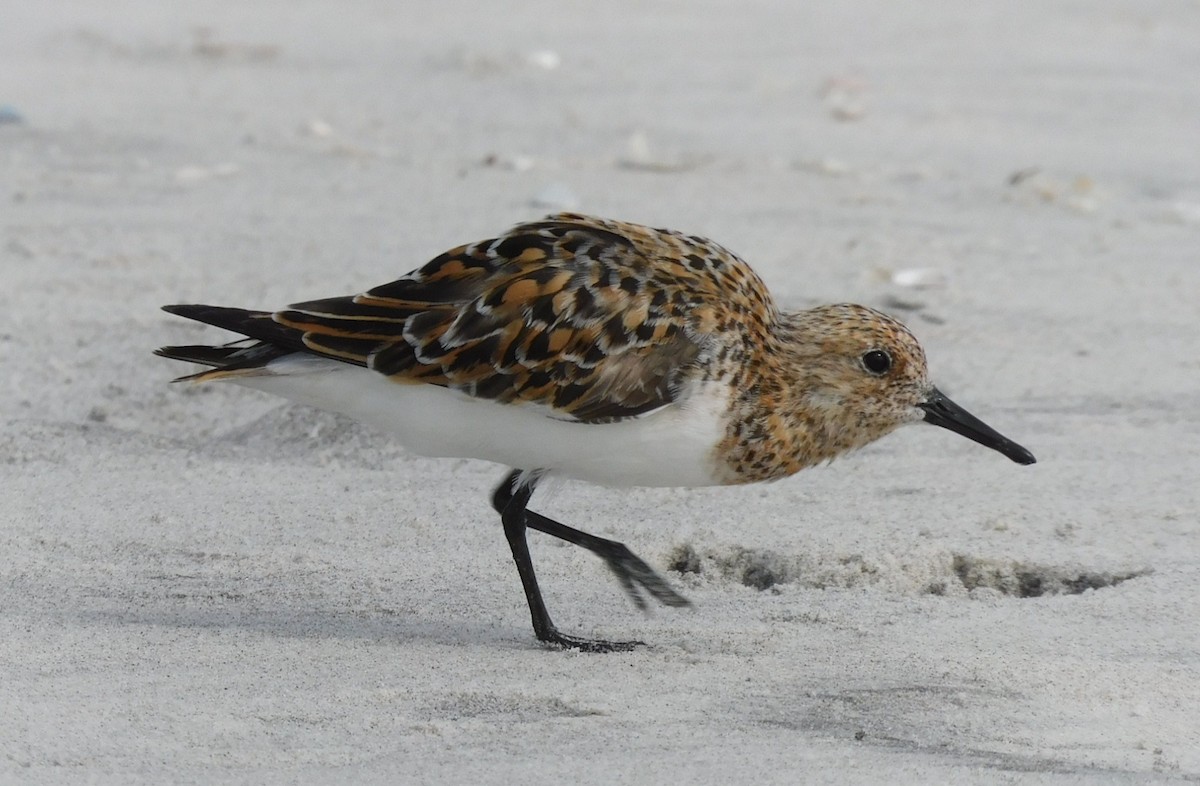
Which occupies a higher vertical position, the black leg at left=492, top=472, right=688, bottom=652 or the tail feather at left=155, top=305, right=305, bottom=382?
the tail feather at left=155, top=305, right=305, bottom=382

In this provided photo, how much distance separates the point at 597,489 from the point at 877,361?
3.35 ft

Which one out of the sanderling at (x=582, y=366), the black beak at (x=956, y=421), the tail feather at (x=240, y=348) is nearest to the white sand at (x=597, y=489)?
the black beak at (x=956, y=421)

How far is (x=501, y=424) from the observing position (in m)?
3.83

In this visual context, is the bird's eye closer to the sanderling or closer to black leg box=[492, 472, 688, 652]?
the sanderling

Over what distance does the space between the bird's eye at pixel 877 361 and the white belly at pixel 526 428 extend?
0.41m

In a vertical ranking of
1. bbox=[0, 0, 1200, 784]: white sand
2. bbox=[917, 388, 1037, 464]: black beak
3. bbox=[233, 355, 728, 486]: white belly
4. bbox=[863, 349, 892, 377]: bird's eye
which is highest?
bbox=[863, 349, 892, 377]: bird's eye

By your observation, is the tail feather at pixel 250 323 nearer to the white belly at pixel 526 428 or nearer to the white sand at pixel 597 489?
the white belly at pixel 526 428

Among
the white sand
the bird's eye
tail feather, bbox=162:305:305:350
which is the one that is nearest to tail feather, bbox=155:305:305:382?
tail feather, bbox=162:305:305:350

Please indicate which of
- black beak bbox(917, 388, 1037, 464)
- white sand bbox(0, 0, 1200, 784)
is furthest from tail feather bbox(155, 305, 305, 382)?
black beak bbox(917, 388, 1037, 464)

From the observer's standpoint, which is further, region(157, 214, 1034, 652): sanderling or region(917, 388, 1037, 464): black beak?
region(917, 388, 1037, 464): black beak

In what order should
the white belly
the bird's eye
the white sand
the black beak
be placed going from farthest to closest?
the black beak < the bird's eye < the white belly < the white sand

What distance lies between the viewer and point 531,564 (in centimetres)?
399

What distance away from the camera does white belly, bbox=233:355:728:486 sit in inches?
148

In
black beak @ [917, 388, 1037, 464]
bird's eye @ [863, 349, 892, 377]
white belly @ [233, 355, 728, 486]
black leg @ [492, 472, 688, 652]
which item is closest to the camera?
white belly @ [233, 355, 728, 486]
